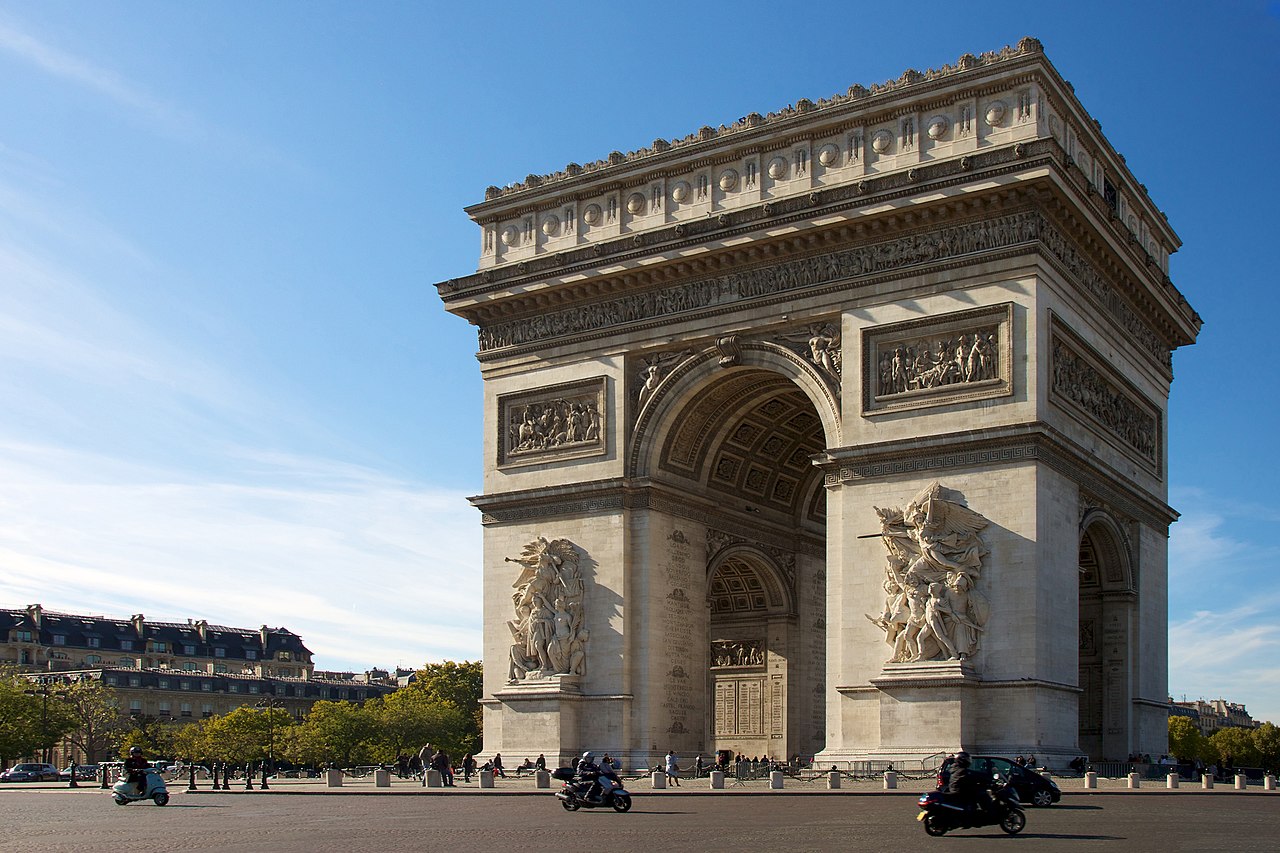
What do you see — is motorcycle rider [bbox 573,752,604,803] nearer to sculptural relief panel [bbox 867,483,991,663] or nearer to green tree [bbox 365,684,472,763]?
sculptural relief panel [bbox 867,483,991,663]

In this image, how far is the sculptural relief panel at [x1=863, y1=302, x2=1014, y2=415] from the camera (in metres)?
33.9

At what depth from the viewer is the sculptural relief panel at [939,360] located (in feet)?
111

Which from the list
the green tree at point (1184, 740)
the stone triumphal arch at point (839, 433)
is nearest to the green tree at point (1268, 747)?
the green tree at point (1184, 740)

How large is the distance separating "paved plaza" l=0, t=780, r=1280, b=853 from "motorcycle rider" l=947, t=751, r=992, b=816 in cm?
41

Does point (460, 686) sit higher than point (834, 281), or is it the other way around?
point (834, 281)

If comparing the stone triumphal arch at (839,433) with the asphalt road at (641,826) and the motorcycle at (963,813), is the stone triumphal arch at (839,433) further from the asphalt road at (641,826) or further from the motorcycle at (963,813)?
the motorcycle at (963,813)

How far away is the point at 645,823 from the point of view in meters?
23.2

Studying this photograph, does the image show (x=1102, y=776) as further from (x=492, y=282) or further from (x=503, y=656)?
(x=492, y=282)

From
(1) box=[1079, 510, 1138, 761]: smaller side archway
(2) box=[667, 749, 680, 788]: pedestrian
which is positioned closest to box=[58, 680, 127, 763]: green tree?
(2) box=[667, 749, 680, 788]: pedestrian

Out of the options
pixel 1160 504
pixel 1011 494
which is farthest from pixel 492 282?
pixel 1160 504

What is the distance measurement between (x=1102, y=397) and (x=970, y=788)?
19159 mm

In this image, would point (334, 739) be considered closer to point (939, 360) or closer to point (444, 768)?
point (444, 768)

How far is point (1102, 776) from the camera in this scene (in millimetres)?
35062

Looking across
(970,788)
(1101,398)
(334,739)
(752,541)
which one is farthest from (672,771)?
(334,739)
